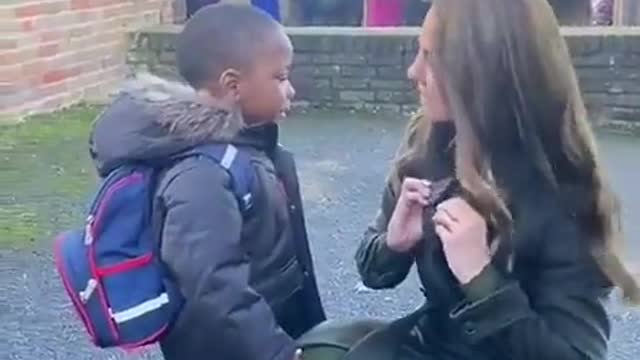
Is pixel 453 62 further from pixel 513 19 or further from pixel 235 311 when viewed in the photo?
pixel 235 311

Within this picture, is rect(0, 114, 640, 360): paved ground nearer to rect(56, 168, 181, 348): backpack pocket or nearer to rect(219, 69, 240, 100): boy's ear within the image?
rect(219, 69, 240, 100): boy's ear

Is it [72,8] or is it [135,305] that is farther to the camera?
[72,8]

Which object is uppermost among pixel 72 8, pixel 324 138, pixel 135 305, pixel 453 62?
pixel 453 62

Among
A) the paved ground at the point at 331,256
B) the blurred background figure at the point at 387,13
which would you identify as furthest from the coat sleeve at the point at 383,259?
the blurred background figure at the point at 387,13

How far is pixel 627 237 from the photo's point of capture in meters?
6.91

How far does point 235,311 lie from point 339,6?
35.7 ft

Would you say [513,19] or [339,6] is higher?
[513,19]

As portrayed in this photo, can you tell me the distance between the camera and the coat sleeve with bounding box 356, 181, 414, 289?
3.14 metres

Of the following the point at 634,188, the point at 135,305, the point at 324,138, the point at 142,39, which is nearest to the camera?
the point at 135,305

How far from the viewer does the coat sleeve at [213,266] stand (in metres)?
2.94

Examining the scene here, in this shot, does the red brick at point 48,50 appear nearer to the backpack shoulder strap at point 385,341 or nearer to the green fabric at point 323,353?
the green fabric at point 323,353

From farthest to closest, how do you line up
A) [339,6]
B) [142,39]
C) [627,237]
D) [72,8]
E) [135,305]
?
[339,6], [142,39], [72,8], [627,237], [135,305]

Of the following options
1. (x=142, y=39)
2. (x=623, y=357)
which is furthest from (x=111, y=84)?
(x=623, y=357)

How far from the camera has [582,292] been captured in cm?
281
